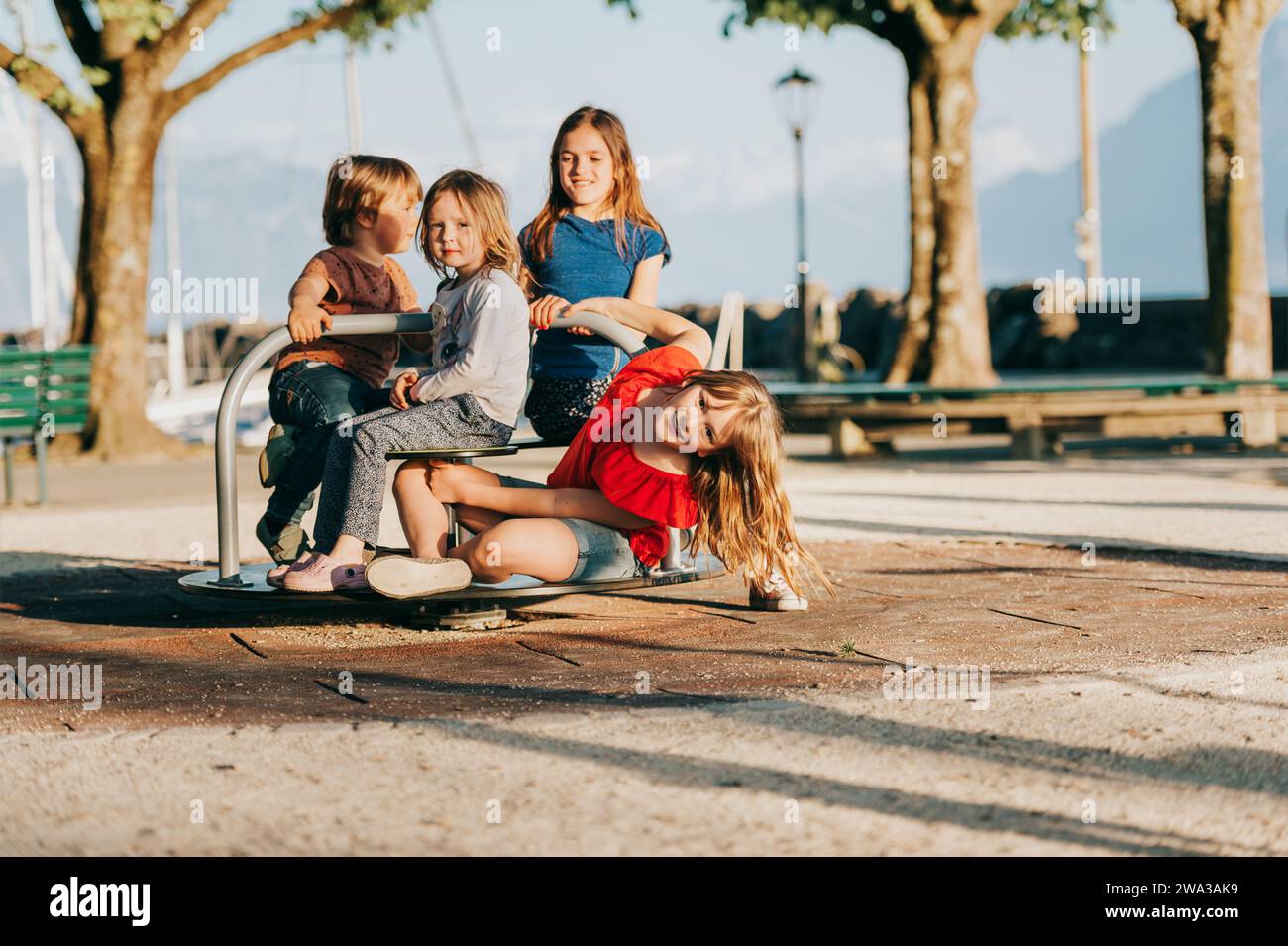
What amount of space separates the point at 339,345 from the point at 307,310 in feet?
1.32

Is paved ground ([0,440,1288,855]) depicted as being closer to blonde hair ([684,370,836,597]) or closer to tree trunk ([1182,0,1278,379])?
blonde hair ([684,370,836,597])

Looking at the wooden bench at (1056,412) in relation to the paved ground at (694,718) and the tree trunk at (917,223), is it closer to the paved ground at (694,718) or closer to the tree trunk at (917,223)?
the tree trunk at (917,223)

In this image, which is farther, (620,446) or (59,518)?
(59,518)

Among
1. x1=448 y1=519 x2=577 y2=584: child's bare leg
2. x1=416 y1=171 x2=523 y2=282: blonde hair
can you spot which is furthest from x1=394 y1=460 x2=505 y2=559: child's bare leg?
x1=416 y1=171 x2=523 y2=282: blonde hair

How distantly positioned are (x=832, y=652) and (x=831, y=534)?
313cm

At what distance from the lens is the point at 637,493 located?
528 centimetres

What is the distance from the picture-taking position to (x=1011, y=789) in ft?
10.8

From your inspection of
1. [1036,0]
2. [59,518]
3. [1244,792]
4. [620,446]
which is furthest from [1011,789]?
[1036,0]

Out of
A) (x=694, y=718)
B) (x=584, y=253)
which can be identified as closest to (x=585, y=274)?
(x=584, y=253)

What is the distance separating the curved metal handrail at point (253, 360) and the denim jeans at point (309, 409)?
13cm

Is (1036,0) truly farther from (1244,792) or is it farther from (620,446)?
(1244,792)

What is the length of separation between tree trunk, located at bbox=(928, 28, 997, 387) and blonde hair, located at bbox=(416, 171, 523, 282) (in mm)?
10129

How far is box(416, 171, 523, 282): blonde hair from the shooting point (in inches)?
209
